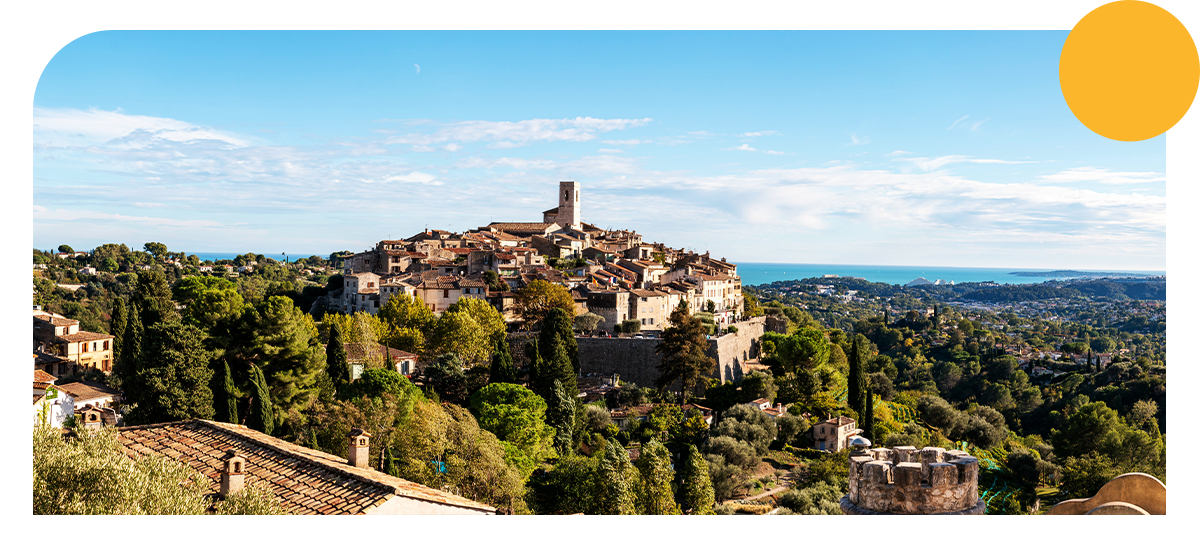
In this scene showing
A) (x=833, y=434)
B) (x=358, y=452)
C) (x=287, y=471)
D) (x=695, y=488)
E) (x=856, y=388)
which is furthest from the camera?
(x=856, y=388)

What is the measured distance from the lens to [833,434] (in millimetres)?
16094

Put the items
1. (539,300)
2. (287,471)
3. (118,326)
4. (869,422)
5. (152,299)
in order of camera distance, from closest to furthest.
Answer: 1. (287,471)
2. (118,326)
3. (152,299)
4. (869,422)
5. (539,300)

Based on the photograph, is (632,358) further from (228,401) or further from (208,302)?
(228,401)

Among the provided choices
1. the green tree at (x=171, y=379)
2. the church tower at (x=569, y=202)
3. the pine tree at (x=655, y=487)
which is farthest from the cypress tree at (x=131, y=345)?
the church tower at (x=569, y=202)

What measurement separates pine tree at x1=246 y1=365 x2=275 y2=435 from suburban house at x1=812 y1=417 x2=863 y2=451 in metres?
11.4

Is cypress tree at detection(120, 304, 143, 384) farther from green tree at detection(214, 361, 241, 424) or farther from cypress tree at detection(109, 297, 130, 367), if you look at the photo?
green tree at detection(214, 361, 241, 424)

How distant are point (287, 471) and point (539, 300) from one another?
1520 centimetres

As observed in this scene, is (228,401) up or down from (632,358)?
up

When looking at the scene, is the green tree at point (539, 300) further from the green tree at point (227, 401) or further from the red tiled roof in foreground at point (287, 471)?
the red tiled roof in foreground at point (287, 471)

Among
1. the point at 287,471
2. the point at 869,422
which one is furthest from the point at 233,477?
the point at 869,422

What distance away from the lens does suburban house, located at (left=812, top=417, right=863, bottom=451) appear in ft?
52.4

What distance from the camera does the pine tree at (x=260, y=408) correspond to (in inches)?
398
